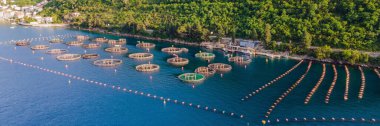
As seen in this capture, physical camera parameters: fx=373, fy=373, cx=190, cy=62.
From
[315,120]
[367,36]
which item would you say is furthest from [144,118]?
[367,36]

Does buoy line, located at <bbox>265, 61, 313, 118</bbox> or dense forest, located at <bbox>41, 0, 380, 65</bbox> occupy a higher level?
dense forest, located at <bbox>41, 0, 380, 65</bbox>

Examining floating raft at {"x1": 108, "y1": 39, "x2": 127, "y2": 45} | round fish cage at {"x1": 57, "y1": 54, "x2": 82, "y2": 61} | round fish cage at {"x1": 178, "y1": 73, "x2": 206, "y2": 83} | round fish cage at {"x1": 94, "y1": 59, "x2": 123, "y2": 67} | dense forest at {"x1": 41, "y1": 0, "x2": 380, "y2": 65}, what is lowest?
round fish cage at {"x1": 178, "y1": 73, "x2": 206, "y2": 83}

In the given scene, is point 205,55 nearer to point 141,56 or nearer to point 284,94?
point 141,56

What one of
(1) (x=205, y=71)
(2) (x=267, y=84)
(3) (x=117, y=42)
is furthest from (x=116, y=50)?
(2) (x=267, y=84)

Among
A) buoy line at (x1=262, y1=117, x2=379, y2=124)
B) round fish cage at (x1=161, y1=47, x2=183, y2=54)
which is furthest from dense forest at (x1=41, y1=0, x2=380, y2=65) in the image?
buoy line at (x1=262, y1=117, x2=379, y2=124)

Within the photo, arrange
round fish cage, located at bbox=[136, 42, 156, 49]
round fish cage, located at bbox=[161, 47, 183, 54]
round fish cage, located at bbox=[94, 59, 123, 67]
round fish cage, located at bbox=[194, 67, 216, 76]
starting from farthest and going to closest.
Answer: round fish cage, located at bbox=[136, 42, 156, 49], round fish cage, located at bbox=[161, 47, 183, 54], round fish cage, located at bbox=[94, 59, 123, 67], round fish cage, located at bbox=[194, 67, 216, 76]

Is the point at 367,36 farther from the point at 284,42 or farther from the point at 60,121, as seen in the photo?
the point at 60,121

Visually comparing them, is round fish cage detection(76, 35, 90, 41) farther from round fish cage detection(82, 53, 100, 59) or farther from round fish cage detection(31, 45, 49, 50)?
round fish cage detection(82, 53, 100, 59)

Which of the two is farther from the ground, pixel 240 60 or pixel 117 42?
pixel 117 42
